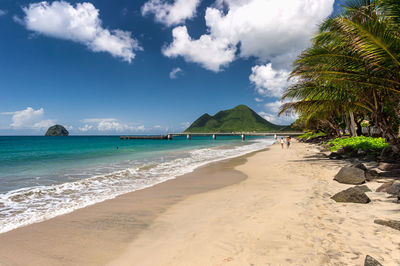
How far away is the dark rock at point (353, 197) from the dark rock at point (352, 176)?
2.39 meters

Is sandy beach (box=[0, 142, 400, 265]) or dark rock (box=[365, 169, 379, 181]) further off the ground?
dark rock (box=[365, 169, 379, 181])

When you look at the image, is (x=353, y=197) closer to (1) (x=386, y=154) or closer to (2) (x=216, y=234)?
(2) (x=216, y=234)

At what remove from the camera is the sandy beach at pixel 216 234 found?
10.7ft

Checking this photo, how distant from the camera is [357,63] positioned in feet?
27.3

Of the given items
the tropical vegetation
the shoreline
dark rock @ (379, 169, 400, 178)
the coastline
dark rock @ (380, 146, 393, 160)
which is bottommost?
the shoreline

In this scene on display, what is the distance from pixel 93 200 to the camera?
698 cm

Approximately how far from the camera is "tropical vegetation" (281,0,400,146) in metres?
6.09

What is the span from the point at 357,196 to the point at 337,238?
248 centimetres

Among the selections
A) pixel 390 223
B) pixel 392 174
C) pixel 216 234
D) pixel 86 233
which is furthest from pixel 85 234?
pixel 392 174

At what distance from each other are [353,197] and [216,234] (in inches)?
159

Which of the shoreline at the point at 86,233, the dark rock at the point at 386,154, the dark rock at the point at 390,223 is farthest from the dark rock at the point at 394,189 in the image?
the dark rock at the point at 386,154

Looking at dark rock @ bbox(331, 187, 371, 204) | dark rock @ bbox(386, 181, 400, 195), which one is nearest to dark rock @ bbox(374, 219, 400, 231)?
dark rock @ bbox(331, 187, 371, 204)

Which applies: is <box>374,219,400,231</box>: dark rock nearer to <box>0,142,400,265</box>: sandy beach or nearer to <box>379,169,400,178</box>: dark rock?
<box>0,142,400,265</box>: sandy beach

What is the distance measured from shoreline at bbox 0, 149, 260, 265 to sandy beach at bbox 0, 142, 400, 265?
2 centimetres
